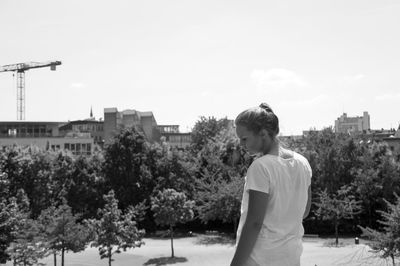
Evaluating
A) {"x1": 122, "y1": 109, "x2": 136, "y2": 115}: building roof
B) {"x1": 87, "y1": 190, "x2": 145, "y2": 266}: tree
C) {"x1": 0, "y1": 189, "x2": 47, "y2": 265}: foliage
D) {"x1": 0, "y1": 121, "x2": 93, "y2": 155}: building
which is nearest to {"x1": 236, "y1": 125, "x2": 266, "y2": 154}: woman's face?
{"x1": 0, "y1": 189, "x2": 47, "y2": 265}: foliage

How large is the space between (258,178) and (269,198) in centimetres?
15

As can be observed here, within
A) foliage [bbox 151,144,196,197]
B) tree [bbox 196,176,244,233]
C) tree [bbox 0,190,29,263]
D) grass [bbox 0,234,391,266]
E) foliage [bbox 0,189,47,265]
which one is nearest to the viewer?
tree [bbox 0,190,29,263]

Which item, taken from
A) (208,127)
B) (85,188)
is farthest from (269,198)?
(208,127)

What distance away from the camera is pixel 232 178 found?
40.0m

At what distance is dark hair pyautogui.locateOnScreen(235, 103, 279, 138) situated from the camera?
3242 mm

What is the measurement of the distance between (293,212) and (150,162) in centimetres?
4380

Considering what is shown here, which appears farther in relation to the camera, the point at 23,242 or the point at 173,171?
the point at 173,171

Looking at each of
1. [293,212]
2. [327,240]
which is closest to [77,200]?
[327,240]

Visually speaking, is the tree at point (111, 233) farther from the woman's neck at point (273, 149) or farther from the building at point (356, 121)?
the building at point (356, 121)

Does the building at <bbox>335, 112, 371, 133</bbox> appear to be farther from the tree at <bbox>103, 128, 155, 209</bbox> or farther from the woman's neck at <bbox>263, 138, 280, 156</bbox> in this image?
the woman's neck at <bbox>263, 138, 280, 156</bbox>

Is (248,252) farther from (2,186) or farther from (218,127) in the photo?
(218,127)


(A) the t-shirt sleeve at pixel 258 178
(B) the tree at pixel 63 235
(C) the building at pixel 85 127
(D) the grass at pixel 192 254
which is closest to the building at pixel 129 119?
(C) the building at pixel 85 127

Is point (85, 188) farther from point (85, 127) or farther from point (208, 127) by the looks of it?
point (85, 127)

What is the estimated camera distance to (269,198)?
3.12 meters
